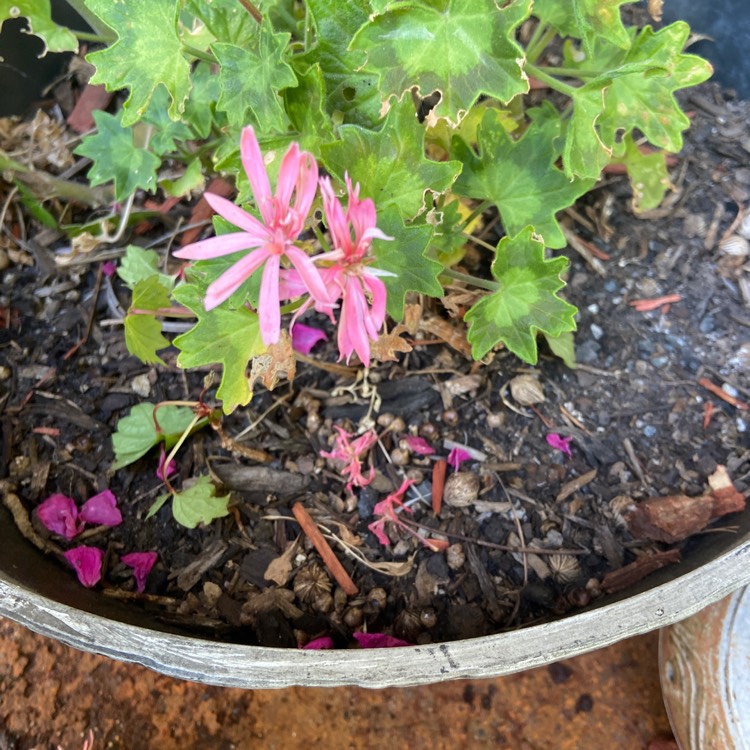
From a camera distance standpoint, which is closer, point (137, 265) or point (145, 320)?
point (145, 320)

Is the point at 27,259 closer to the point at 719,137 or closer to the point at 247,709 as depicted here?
the point at 247,709

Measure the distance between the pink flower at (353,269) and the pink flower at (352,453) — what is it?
0.54m

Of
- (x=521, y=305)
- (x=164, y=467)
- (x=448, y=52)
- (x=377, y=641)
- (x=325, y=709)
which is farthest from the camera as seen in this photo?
(x=325, y=709)

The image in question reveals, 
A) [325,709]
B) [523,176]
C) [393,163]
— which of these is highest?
[393,163]

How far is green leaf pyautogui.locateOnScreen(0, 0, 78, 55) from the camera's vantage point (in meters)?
1.09

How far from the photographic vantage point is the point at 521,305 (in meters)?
1.05

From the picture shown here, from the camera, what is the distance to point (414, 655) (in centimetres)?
90

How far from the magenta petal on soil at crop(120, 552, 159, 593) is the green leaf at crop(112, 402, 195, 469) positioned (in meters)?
0.16

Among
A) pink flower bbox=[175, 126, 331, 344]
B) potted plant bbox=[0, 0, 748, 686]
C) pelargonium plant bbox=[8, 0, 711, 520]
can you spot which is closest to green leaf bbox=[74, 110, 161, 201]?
potted plant bbox=[0, 0, 748, 686]

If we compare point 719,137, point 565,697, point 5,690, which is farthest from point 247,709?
point 719,137

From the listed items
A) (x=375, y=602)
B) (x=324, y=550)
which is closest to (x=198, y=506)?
(x=324, y=550)

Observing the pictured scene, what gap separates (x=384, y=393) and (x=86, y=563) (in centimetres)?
58

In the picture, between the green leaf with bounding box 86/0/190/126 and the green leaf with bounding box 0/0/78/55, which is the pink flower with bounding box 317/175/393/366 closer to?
the green leaf with bounding box 86/0/190/126

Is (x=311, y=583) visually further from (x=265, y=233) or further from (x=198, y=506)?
(x=265, y=233)
